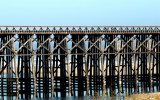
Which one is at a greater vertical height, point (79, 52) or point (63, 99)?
point (79, 52)

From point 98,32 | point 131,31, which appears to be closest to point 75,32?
point 98,32

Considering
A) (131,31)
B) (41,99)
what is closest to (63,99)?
(41,99)

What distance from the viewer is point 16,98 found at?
4550 cm

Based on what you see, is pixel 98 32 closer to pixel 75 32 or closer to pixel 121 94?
pixel 75 32

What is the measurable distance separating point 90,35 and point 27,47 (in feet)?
22.9

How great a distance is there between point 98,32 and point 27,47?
723 cm

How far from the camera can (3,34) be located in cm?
4631

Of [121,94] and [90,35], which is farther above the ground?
[90,35]

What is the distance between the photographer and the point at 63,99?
147ft

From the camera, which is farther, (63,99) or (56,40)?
(56,40)

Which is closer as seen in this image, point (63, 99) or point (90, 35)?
point (63, 99)

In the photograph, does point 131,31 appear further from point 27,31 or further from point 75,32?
point 27,31

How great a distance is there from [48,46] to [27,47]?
2878 millimetres

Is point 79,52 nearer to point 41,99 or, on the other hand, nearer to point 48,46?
point 48,46
